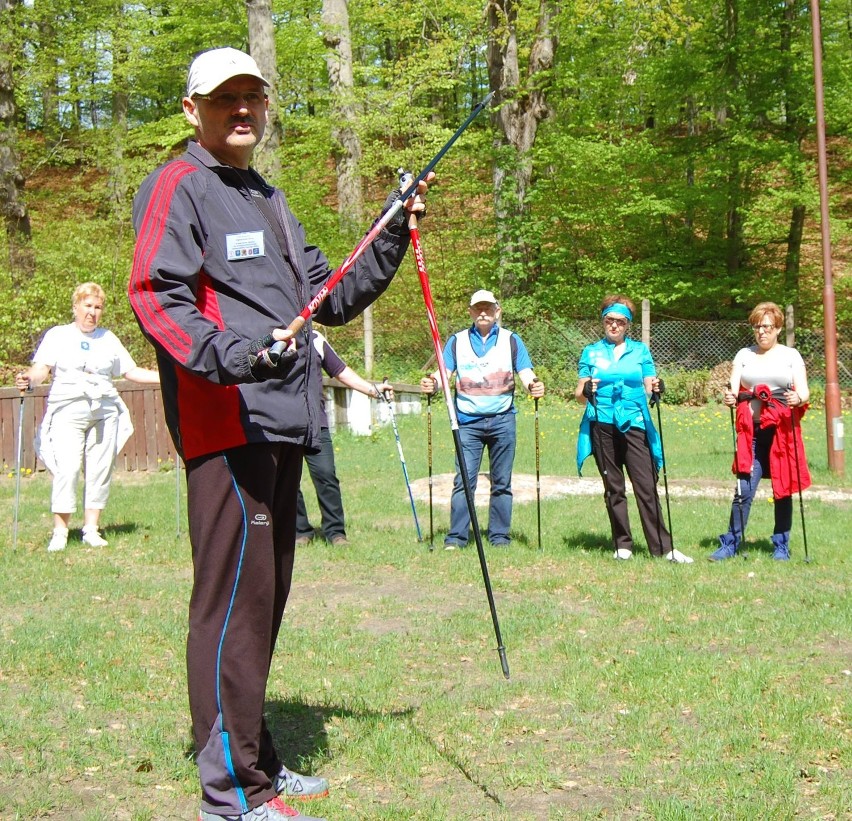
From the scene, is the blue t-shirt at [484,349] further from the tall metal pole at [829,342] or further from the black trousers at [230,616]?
the black trousers at [230,616]

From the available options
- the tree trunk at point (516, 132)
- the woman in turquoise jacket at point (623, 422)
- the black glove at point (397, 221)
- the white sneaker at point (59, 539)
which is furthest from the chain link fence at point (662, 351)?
the black glove at point (397, 221)

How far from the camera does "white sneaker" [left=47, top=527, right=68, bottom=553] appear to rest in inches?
383

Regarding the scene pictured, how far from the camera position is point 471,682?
5684 millimetres

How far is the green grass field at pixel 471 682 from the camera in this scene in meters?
4.25

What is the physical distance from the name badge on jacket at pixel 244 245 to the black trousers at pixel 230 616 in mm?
619

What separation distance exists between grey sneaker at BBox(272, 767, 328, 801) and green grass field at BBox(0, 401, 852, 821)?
2.8 inches

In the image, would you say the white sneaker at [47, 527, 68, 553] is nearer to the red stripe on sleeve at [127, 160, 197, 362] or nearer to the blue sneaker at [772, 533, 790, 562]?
the blue sneaker at [772, 533, 790, 562]

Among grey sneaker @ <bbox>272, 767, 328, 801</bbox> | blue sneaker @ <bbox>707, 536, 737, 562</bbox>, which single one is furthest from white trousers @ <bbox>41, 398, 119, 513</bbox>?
grey sneaker @ <bbox>272, 767, 328, 801</bbox>

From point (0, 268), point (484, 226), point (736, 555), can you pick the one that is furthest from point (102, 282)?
point (736, 555)

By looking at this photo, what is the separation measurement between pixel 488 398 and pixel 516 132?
18202mm

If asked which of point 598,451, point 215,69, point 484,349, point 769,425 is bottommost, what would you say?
point 598,451

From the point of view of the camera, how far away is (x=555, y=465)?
15102 mm

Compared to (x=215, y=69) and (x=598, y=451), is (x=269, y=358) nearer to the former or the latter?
(x=215, y=69)

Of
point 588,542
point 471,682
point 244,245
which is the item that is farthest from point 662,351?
point 244,245
